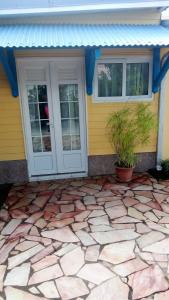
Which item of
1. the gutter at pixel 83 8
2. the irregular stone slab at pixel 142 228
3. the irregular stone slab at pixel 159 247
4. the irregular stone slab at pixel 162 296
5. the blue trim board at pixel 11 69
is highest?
the gutter at pixel 83 8

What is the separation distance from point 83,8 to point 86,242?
382cm

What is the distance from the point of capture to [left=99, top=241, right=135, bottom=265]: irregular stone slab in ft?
9.17

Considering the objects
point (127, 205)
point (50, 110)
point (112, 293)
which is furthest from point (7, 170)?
point (112, 293)

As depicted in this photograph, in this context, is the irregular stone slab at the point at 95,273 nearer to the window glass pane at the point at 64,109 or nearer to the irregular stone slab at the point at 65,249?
the irregular stone slab at the point at 65,249

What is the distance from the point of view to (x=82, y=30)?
4270 millimetres

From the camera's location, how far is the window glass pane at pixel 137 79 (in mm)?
4855

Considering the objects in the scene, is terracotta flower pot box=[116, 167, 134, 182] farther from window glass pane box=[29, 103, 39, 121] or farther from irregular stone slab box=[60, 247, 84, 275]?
irregular stone slab box=[60, 247, 84, 275]

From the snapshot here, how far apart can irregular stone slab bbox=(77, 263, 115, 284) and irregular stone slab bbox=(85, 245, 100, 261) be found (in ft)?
0.35

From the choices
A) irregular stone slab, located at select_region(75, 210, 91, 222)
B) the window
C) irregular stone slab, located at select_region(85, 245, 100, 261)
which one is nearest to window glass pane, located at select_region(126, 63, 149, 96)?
the window

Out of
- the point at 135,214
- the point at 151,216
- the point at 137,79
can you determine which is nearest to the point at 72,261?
the point at 135,214

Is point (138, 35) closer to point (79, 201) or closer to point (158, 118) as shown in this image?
point (158, 118)

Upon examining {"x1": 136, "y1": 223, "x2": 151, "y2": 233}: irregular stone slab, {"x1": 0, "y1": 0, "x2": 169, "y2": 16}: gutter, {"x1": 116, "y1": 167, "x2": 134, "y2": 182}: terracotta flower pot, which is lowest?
{"x1": 136, "y1": 223, "x2": 151, "y2": 233}: irregular stone slab

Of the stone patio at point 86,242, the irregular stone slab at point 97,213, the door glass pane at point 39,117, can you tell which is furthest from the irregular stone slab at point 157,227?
the door glass pane at point 39,117

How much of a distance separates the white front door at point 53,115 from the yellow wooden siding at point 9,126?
0.15 m
